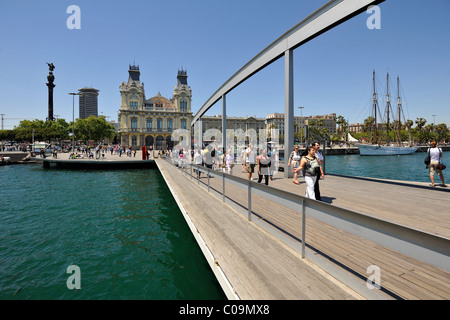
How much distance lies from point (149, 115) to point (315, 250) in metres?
82.2

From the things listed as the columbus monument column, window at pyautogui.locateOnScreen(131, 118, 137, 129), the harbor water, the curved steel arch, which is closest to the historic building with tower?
Result: window at pyautogui.locateOnScreen(131, 118, 137, 129)

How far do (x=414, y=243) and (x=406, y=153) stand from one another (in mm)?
90819

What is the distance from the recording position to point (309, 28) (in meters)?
10.1

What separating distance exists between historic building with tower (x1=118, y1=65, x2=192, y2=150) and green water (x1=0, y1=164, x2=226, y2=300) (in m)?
64.4

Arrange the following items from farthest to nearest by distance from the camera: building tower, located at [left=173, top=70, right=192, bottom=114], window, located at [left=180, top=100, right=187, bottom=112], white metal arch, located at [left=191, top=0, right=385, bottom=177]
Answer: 1. window, located at [left=180, top=100, right=187, bottom=112]
2. building tower, located at [left=173, top=70, right=192, bottom=114]
3. white metal arch, located at [left=191, top=0, right=385, bottom=177]

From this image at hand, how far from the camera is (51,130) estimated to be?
68438mm

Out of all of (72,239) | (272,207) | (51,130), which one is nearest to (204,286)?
(272,207)

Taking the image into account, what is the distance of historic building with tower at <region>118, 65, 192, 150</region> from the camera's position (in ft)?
251

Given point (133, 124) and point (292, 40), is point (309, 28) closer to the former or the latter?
point (292, 40)

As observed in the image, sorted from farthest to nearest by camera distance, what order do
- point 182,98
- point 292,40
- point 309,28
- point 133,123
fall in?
point 182,98
point 133,123
point 292,40
point 309,28

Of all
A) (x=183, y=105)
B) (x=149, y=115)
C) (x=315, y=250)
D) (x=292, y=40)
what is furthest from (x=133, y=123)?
(x=315, y=250)

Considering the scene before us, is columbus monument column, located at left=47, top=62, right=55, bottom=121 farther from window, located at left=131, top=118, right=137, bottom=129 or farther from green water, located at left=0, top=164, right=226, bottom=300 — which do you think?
green water, located at left=0, top=164, right=226, bottom=300
